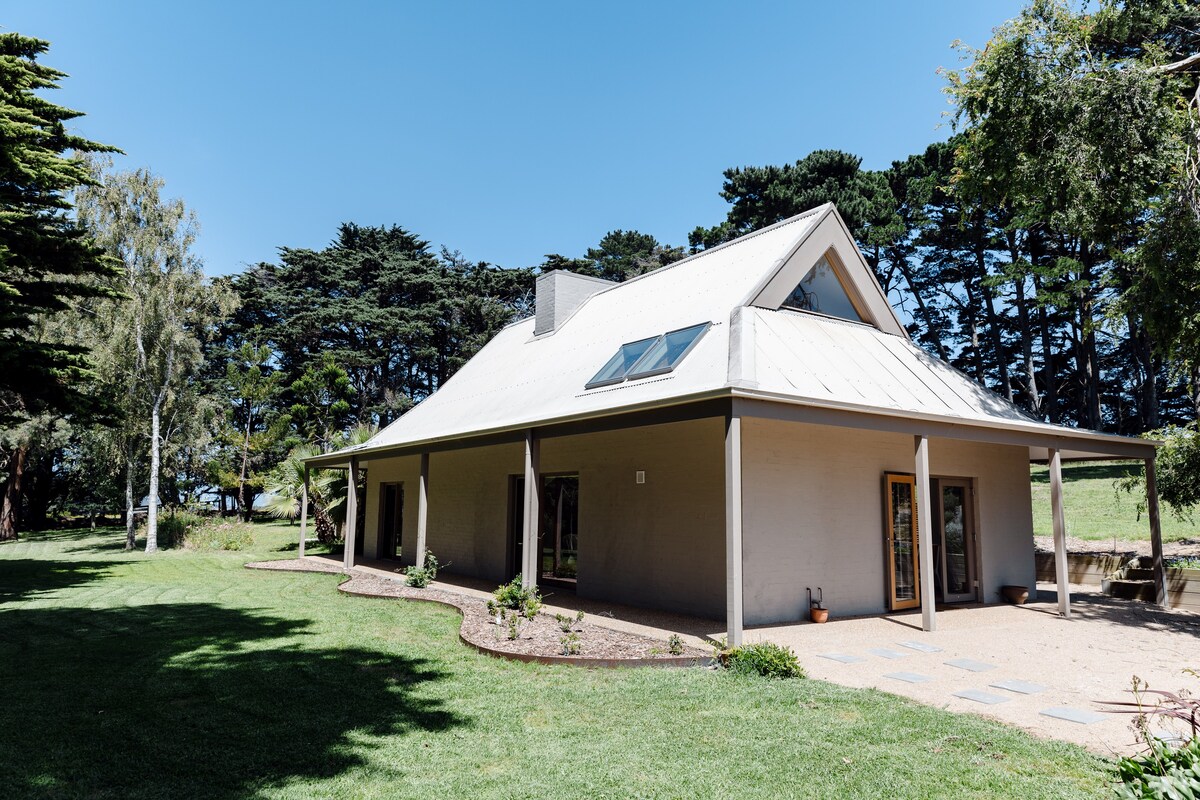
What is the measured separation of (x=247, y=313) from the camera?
39844 millimetres

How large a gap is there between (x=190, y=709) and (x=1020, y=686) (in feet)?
21.2

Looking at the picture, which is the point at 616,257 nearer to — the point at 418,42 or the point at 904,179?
the point at 904,179

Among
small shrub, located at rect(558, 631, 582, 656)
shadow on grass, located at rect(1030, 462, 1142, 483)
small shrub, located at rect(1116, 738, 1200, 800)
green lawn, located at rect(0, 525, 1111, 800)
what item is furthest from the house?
shadow on grass, located at rect(1030, 462, 1142, 483)

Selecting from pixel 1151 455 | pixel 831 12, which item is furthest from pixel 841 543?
pixel 831 12

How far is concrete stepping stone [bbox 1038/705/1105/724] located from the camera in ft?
16.1

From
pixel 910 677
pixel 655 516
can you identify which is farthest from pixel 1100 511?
pixel 910 677

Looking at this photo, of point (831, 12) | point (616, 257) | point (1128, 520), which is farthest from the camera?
point (616, 257)

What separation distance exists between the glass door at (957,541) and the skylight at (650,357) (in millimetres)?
4827

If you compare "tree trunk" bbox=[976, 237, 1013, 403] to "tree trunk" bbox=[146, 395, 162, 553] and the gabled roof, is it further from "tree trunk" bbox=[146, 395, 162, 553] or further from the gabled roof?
"tree trunk" bbox=[146, 395, 162, 553]

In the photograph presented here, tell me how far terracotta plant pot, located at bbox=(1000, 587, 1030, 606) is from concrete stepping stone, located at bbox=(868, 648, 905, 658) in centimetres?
528

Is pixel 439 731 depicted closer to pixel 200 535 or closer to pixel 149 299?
pixel 200 535

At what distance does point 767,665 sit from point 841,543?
4.13 meters

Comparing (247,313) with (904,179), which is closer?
(904,179)

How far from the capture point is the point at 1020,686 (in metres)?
5.87
